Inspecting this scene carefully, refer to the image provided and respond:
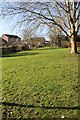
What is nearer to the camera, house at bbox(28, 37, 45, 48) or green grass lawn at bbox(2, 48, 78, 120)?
green grass lawn at bbox(2, 48, 78, 120)

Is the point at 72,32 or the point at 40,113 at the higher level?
the point at 72,32

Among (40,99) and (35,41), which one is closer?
(40,99)

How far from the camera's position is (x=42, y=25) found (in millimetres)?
21016

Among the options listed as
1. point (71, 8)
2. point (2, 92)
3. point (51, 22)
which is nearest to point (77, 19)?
point (71, 8)

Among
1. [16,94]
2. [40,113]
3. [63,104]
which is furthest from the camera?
[16,94]

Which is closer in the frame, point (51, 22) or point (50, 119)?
point (50, 119)

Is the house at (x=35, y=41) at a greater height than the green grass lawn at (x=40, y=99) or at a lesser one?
greater

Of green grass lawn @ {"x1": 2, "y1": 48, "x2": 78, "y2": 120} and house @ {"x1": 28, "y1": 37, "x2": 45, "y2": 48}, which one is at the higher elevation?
house @ {"x1": 28, "y1": 37, "x2": 45, "y2": 48}

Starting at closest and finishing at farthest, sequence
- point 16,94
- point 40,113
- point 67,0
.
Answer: point 40,113 < point 16,94 < point 67,0

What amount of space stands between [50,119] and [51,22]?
1752 centimetres

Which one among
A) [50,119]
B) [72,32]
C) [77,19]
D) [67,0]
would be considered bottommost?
[50,119]

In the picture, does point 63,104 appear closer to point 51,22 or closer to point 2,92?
point 2,92

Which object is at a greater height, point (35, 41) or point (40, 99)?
point (35, 41)

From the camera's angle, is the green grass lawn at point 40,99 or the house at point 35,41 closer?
the green grass lawn at point 40,99
